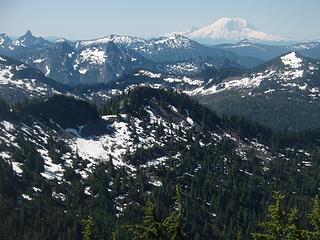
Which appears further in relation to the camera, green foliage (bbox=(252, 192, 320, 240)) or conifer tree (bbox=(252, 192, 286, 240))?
conifer tree (bbox=(252, 192, 286, 240))

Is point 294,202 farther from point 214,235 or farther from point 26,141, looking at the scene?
point 26,141

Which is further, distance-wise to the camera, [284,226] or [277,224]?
[277,224]

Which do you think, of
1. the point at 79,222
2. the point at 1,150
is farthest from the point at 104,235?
the point at 1,150

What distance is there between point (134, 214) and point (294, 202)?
74.0m

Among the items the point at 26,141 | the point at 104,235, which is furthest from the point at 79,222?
the point at 26,141

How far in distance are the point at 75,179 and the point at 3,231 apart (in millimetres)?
62865

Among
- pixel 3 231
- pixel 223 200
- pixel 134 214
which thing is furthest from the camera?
pixel 223 200

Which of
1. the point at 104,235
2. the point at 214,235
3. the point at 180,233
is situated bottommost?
the point at 214,235

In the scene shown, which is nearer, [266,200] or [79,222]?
[79,222]

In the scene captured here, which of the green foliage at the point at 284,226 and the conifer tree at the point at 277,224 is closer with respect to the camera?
the green foliage at the point at 284,226

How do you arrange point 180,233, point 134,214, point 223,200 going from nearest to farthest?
point 180,233
point 134,214
point 223,200

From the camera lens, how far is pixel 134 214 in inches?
6368

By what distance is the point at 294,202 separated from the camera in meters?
195

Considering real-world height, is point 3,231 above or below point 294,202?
above
